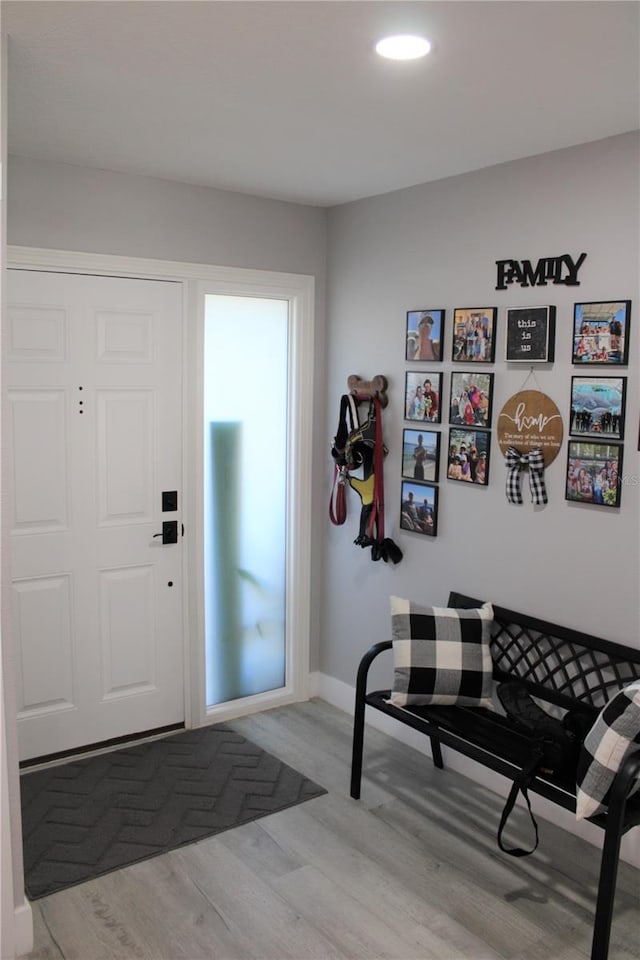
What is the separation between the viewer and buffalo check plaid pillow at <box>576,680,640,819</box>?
232 centimetres

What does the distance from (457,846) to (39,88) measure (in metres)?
2.89

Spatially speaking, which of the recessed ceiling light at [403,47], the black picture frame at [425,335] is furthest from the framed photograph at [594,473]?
the recessed ceiling light at [403,47]

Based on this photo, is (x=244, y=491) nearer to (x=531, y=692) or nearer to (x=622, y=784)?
(x=531, y=692)

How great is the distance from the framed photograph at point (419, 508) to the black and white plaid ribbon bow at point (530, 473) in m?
0.43

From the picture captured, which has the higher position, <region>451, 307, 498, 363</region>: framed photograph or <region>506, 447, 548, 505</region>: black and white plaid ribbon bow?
<region>451, 307, 498, 363</region>: framed photograph

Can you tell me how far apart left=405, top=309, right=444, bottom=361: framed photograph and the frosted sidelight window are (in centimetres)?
75

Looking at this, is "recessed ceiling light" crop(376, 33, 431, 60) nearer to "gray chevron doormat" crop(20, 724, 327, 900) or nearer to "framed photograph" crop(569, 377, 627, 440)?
"framed photograph" crop(569, 377, 627, 440)

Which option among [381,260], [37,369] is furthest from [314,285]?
[37,369]

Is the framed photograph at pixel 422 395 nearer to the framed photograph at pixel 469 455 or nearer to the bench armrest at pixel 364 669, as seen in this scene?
the framed photograph at pixel 469 455

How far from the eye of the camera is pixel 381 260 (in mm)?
3768

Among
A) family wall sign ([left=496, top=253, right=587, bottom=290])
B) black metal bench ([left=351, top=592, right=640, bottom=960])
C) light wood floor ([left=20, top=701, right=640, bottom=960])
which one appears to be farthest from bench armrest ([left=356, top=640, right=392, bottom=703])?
family wall sign ([left=496, top=253, right=587, bottom=290])

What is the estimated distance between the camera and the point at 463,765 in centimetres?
346

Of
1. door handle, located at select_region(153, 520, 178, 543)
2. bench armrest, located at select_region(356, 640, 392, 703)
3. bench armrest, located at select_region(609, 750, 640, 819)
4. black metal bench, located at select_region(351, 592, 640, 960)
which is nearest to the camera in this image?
bench armrest, located at select_region(609, 750, 640, 819)

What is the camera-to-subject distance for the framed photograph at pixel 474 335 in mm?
3230
